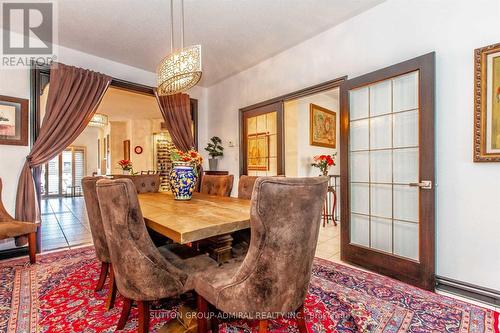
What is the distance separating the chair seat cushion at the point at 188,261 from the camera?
1.41 metres

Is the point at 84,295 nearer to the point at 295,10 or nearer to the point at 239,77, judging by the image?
the point at 295,10

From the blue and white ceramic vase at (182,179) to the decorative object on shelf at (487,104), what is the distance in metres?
2.37

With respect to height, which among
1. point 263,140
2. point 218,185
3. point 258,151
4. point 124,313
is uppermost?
point 263,140

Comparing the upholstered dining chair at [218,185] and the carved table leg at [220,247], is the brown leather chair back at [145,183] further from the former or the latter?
the carved table leg at [220,247]

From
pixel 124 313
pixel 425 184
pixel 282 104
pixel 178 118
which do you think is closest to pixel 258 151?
pixel 282 104

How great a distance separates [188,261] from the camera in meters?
1.57

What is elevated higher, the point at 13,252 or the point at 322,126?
the point at 322,126

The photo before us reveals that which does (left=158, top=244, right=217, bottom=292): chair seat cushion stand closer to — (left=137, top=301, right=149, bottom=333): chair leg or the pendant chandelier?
(left=137, top=301, right=149, bottom=333): chair leg

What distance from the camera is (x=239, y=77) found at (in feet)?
14.2

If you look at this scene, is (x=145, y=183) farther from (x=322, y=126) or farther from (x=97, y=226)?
(x=322, y=126)

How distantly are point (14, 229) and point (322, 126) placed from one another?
497cm

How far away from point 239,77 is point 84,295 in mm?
3711

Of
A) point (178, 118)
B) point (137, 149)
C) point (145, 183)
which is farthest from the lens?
point (137, 149)

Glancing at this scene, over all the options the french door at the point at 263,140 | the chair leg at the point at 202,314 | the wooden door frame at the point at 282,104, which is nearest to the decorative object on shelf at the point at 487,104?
the wooden door frame at the point at 282,104
